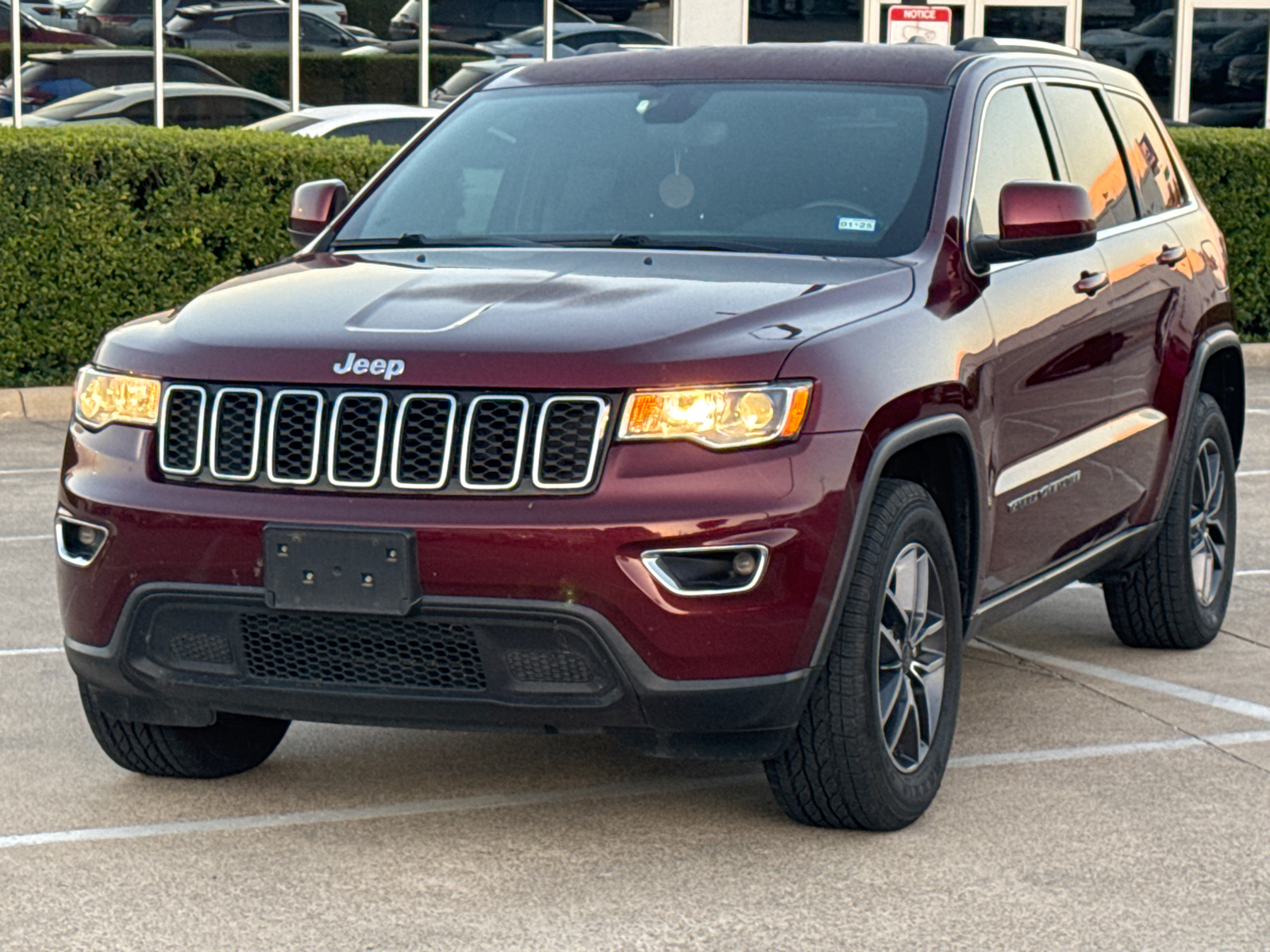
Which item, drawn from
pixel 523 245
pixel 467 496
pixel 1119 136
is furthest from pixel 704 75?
pixel 467 496

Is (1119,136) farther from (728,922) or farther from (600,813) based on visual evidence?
(728,922)

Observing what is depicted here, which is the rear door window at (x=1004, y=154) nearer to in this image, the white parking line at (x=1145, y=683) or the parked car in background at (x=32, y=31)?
the white parking line at (x=1145, y=683)

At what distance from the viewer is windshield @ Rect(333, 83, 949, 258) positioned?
5.38m

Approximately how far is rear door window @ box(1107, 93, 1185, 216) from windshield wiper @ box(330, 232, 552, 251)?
7.18ft

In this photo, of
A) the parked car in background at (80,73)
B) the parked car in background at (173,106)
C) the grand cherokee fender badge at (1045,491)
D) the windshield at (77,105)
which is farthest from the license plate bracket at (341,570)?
the parked car in background at (80,73)

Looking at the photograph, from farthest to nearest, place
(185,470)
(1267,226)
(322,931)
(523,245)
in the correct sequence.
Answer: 1. (1267,226)
2. (523,245)
3. (185,470)
4. (322,931)

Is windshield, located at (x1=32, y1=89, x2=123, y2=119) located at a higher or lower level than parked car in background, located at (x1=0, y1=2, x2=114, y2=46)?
lower

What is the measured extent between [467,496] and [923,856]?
128 cm

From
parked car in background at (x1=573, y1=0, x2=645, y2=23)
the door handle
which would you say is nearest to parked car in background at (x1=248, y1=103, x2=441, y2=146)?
parked car in background at (x1=573, y1=0, x2=645, y2=23)

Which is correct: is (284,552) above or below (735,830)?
above

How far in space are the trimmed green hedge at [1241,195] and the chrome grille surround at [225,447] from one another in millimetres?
12746

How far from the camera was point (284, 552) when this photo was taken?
435 cm

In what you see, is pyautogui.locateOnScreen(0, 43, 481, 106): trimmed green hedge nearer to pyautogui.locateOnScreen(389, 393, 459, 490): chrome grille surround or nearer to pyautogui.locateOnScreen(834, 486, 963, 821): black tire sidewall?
pyautogui.locateOnScreen(834, 486, 963, 821): black tire sidewall

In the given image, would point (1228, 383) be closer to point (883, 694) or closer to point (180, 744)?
point (883, 694)
